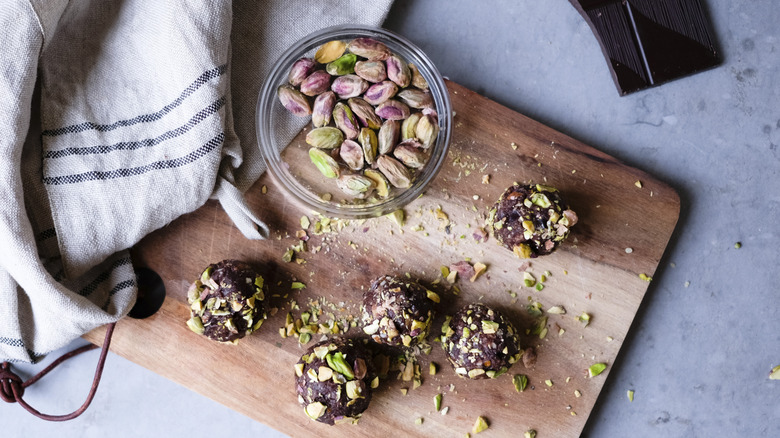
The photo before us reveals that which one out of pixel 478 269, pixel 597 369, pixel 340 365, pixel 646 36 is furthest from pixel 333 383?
pixel 646 36

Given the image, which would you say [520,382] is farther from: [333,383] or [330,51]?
[330,51]

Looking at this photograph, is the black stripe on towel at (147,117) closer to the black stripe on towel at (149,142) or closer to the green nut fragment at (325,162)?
the black stripe on towel at (149,142)

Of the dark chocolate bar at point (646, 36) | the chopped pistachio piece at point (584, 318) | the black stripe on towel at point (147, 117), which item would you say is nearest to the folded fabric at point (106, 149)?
the black stripe on towel at point (147, 117)

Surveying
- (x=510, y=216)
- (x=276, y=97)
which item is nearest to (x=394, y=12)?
(x=276, y=97)

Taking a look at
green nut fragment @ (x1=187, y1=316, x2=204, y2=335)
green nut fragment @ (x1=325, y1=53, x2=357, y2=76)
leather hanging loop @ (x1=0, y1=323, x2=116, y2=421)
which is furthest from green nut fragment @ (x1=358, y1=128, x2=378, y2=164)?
leather hanging loop @ (x1=0, y1=323, x2=116, y2=421)

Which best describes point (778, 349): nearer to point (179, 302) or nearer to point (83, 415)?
point (179, 302)

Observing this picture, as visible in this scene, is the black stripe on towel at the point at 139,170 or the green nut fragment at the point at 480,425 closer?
the black stripe on towel at the point at 139,170
